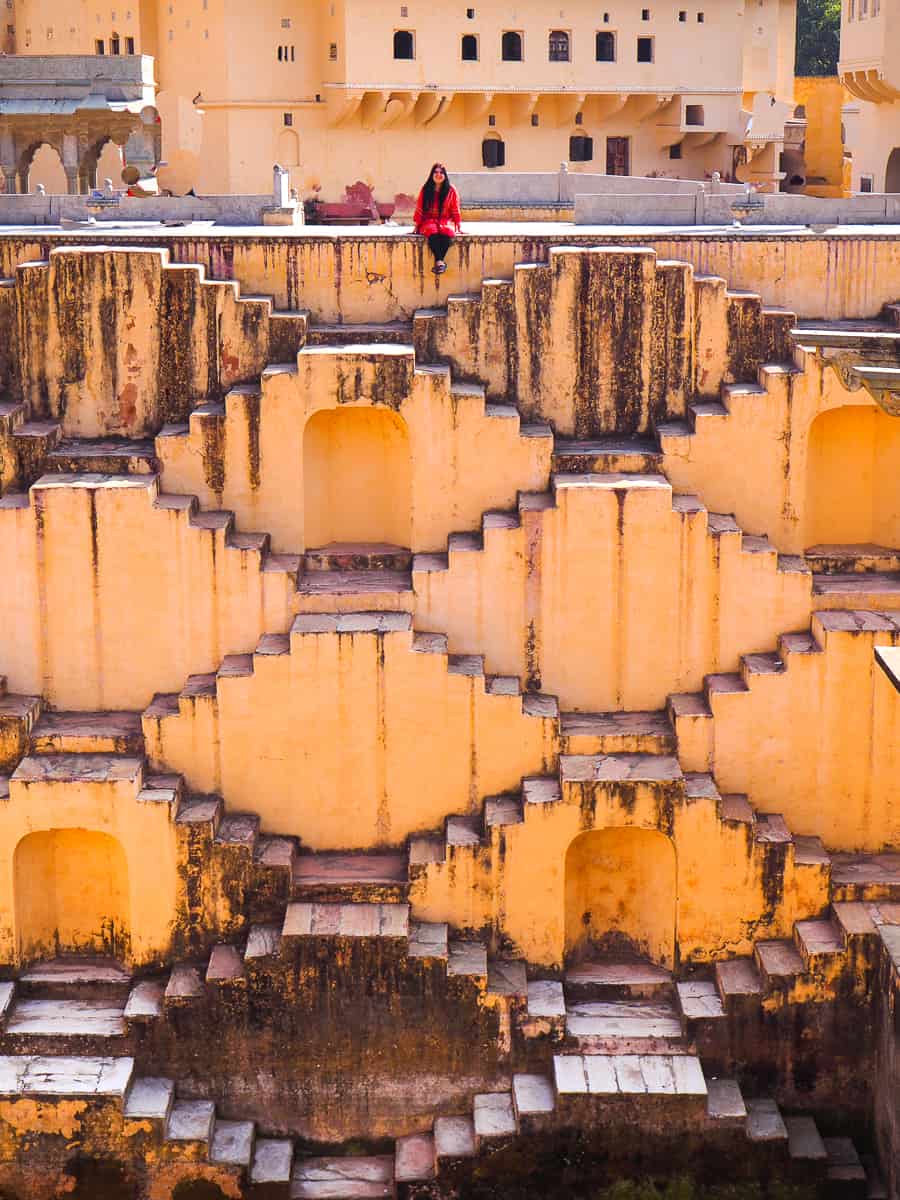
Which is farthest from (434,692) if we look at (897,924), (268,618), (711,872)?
(897,924)

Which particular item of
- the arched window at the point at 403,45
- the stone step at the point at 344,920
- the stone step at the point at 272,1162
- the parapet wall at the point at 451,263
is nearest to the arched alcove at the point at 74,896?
the stone step at the point at 344,920

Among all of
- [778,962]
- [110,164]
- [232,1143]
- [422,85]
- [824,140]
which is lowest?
[232,1143]

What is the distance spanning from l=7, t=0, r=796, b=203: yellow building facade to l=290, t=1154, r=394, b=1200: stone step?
2308 centimetres

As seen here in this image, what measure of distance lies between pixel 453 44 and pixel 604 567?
68.6ft

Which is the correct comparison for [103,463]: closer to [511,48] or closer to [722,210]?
[722,210]

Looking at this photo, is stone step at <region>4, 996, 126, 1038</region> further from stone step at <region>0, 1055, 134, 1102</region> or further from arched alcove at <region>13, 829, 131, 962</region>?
arched alcove at <region>13, 829, 131, 962</region>

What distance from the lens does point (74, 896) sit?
16984mm

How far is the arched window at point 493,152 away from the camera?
37094mm

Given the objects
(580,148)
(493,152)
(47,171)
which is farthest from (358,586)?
(47,171)

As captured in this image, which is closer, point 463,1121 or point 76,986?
point 463,1121

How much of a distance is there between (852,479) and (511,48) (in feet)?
65.6

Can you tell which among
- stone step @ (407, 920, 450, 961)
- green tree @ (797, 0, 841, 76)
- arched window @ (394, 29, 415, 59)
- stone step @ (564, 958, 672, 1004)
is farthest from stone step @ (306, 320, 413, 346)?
green tree @ (797, 0, 841, 76)

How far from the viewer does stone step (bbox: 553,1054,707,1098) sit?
50.6 ft

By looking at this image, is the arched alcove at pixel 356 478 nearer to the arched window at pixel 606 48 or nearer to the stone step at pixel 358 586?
the stone step at pixel 358 586
